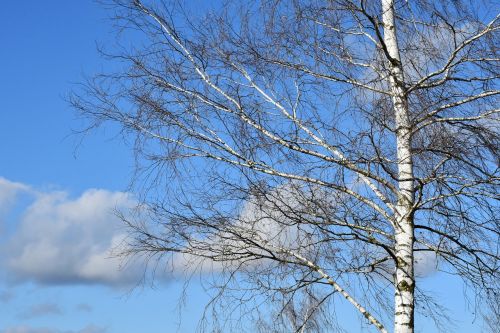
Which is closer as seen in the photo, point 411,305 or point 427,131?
point 411,305

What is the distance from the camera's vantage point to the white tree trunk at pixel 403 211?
25.1 feet

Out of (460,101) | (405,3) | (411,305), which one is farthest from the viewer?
(405,3)

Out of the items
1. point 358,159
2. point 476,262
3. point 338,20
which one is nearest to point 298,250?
point 358,159

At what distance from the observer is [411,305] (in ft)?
25.2

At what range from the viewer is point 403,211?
7.98m

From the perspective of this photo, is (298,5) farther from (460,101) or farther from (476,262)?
(476,262)

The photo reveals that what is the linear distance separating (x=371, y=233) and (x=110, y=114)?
342 cm

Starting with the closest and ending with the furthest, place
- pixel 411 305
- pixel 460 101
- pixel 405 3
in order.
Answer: pixel 411 305 < pixel 460 101 < pixel 405 3

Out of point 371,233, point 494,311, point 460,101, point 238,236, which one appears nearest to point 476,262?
point 494,311

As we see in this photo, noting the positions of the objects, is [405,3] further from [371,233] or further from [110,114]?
[110,114]

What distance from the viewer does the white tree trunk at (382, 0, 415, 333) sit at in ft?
25.1

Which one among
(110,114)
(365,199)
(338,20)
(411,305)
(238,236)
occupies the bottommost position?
(411,305)

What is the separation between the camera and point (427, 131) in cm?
841

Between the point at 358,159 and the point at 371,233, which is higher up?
the point at 358,159
